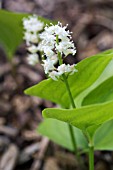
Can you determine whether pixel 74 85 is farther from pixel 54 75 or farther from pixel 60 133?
pixel 60 133

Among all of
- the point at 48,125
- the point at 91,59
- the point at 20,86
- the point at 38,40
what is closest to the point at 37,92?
the point at 91,59

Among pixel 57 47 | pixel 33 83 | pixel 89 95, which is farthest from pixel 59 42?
pixel 33 83

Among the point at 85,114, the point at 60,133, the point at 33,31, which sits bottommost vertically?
the point at 85,114

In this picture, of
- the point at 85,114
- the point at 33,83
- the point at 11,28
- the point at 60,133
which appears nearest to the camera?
the point at 85,114

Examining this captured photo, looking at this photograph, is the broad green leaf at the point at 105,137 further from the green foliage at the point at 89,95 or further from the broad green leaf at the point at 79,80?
the broad green leaf at the point at 79,80

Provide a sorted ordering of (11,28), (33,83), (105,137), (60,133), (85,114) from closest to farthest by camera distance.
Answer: (85,114), (105,137), (60,133), (11,28), (33,83)

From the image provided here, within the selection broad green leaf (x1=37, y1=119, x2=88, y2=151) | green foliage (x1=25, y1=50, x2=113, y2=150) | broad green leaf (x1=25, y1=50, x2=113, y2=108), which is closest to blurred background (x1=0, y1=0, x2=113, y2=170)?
broad green leaf (x1=37, y1=119, x2=88, y2=151)
